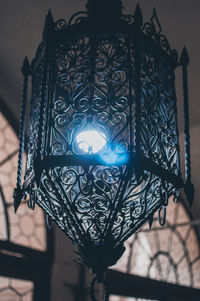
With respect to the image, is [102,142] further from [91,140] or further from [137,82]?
[137,82]

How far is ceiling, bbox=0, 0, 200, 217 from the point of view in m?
2.75

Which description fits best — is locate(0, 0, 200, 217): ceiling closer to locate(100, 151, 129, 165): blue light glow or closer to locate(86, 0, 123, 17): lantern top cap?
locate(86, 0, 123, 17): lantern top cap

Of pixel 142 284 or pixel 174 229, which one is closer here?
pixel 142 284

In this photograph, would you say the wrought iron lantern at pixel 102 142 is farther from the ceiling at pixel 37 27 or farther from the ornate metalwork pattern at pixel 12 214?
the ornate metalwork pattern at pixel 12 214

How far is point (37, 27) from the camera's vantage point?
115 inches

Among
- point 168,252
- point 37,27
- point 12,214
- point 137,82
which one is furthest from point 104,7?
point 168,252

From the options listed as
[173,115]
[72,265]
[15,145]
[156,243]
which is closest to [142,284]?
[156,243]

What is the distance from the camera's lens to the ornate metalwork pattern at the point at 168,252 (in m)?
4.15

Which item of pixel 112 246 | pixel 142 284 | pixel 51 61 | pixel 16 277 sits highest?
pixel 51 61

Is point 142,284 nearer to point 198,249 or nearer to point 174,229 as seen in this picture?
point 174,229

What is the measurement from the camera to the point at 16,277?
9.67 ft

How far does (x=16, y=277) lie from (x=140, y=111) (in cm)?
207

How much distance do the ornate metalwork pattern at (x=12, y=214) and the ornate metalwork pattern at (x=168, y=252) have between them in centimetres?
97

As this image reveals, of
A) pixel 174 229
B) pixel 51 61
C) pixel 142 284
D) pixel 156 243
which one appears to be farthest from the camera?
pixel 174 229
